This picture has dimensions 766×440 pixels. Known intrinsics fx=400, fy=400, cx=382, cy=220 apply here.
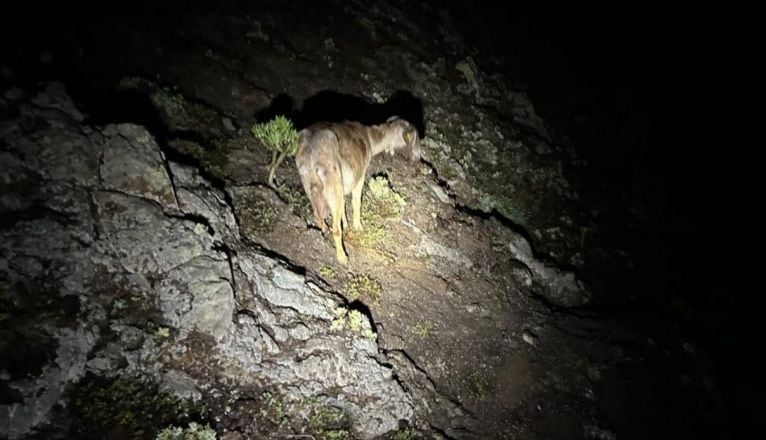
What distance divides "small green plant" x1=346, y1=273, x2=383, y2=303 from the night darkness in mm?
180

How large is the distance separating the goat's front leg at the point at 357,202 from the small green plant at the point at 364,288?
4.17 feet

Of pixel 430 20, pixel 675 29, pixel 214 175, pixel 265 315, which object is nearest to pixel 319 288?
pixel 265 315

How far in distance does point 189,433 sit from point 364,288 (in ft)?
13.3

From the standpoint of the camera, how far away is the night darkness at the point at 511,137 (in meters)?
7.79

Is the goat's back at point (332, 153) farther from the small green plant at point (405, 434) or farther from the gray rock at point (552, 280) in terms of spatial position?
the gray rock at point (552, 280)

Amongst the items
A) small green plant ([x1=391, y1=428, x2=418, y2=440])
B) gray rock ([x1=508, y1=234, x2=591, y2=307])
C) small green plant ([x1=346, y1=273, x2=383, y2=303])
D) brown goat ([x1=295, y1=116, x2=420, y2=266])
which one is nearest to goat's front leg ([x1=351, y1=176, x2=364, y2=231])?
brown goat ([x1=295, y1=116, x2=420, y2=266])

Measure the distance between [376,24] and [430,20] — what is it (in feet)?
12.9

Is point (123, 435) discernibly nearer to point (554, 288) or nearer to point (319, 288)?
point (319, 288)

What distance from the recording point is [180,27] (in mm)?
12711

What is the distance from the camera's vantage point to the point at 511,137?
15.9 m

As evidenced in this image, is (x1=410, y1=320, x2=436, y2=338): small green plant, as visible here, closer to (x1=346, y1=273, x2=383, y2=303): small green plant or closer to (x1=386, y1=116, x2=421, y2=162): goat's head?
(x1=346, y1=273, x2=383, y2=303): small green plant

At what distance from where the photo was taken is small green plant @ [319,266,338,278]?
800 cm

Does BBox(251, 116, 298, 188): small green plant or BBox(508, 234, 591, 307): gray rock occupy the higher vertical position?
BBox(508, 234, 591, 307): gray rock

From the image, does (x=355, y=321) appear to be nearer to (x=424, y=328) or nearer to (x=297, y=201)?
(x=424, y=328)
